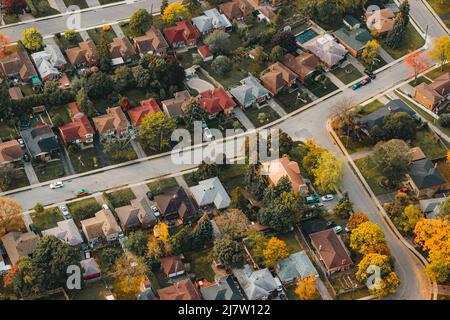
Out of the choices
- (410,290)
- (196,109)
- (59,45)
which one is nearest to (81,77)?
(59,45)

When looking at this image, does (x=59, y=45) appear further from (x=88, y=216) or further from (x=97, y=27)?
(x=88, y=216)

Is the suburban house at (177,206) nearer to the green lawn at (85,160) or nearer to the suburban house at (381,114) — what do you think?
the green lawn at (85,160)

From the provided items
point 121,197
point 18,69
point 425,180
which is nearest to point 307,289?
point 425,180

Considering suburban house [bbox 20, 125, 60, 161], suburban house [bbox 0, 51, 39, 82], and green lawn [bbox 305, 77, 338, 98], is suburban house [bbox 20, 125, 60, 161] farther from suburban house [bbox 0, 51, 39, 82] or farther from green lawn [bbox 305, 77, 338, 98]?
green lawn [bbox 305, 77, 338, 98]

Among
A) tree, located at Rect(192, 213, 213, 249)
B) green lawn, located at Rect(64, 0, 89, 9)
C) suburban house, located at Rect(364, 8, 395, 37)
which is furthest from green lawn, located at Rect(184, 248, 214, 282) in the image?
green lawn, located at Rect(64, 0, 89, 9)

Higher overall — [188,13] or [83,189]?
[188,13]

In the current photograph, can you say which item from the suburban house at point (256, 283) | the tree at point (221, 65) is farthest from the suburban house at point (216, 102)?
the suburban house at point (256, 283)
